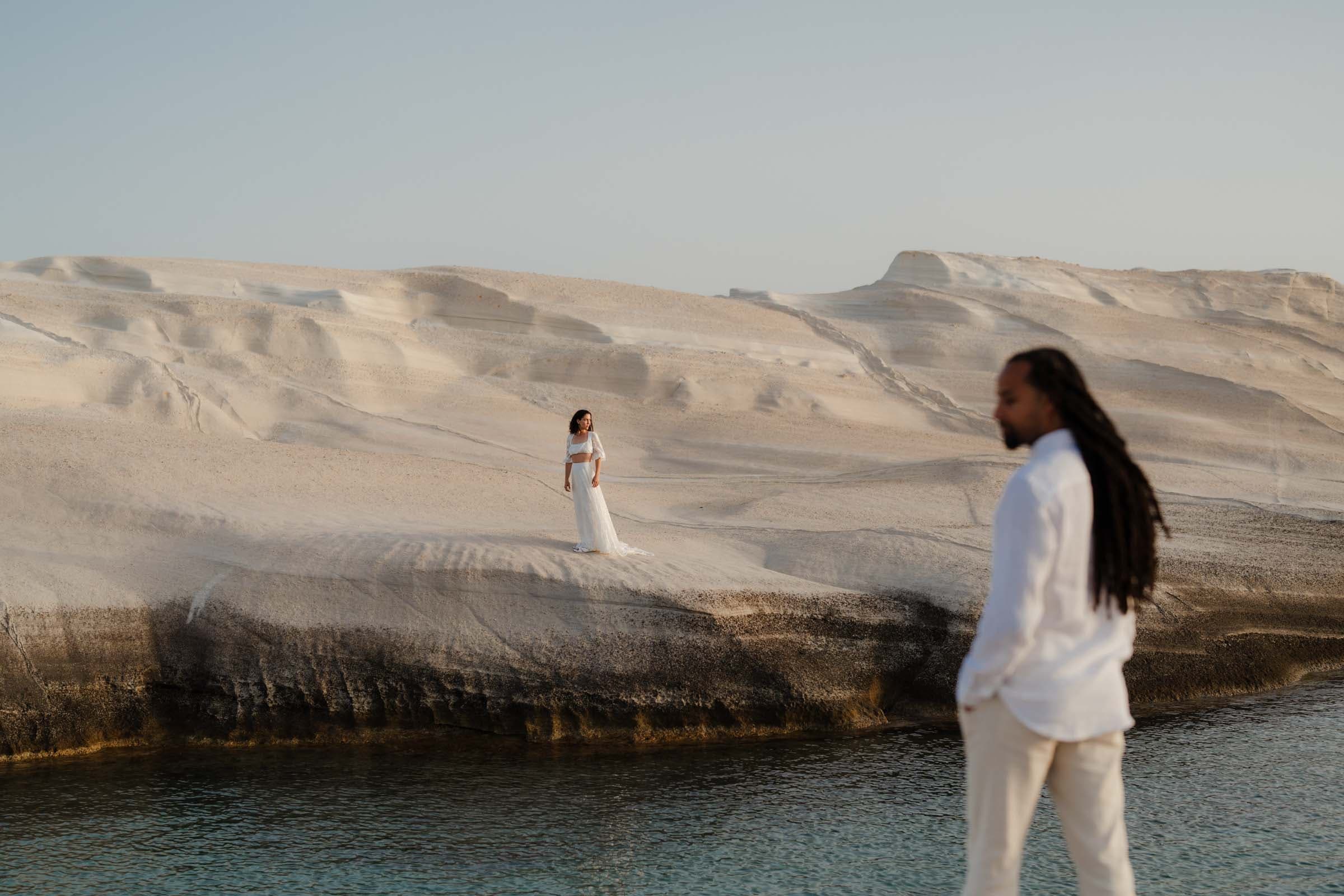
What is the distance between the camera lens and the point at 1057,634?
9.68ft

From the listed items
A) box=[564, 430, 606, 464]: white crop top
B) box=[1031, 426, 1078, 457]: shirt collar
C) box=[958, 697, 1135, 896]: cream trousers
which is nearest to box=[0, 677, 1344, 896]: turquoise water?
box=[564, 430, 606, 464]: white crop top

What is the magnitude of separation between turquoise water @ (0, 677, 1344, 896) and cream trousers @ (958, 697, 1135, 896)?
8.39 feet

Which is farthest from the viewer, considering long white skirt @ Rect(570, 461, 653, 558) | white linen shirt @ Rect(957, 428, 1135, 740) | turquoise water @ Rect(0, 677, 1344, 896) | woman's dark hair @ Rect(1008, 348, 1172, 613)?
long white skirt @ Rect(570, 461, 653, 558)

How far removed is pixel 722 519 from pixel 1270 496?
6420 millimetres

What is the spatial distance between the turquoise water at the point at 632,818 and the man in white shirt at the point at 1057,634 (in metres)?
2.62

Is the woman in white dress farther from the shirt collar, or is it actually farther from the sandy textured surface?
the shirt collar

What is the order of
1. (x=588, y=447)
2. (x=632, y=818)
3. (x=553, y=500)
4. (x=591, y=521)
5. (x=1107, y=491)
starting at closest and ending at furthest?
(x=1107, y=491)
(x=632, y=818)
(x=591, y=521)
(x=588, y=447)
(x=553, y=500)

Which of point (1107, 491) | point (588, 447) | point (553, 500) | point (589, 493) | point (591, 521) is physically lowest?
point (553, 500)

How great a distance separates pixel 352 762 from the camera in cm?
792

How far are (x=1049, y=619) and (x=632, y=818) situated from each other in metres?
4.25

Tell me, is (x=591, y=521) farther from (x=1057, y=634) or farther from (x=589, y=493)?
(x=1057, y=634)

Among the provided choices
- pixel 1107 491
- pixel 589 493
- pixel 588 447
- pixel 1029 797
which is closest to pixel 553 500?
pixel 588 447

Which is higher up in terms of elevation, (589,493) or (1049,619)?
(1049,619)

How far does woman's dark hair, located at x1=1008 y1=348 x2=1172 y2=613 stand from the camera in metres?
2.95
